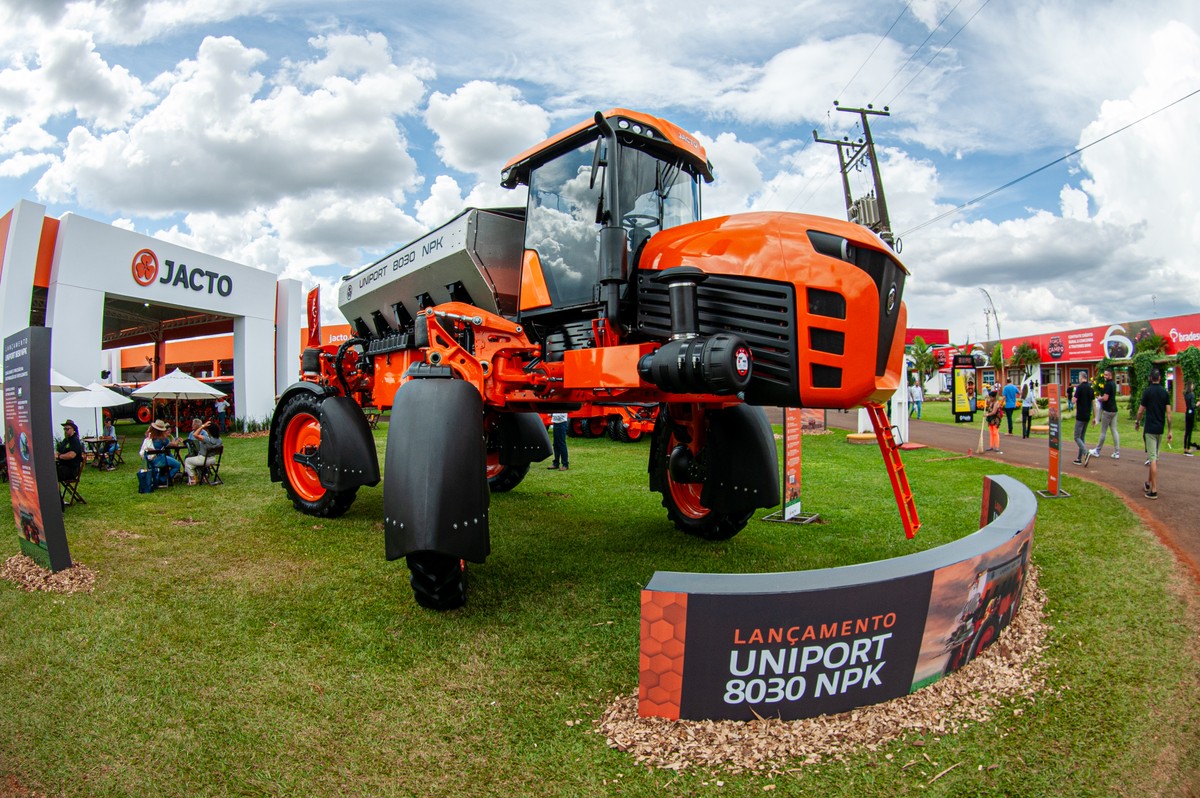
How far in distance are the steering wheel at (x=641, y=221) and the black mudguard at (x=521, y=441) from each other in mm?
4138

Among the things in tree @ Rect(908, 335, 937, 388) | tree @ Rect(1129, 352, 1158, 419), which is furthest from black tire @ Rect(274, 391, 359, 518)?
tree @ Rect(908, 335, 937, 388)

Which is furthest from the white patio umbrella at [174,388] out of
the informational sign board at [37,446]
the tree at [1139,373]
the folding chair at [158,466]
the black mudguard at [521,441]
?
→ the tree at [1139,373]

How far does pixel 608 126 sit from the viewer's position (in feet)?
14.1

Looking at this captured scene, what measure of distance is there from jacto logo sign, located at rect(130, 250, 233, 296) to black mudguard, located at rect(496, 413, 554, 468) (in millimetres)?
14440

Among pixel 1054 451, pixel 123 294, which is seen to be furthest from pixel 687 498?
pixel 123 294

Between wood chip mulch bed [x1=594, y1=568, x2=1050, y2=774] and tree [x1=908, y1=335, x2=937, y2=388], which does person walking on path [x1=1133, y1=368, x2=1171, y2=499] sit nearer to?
wood chip mulch bed [x1=594, y1=568, x2=1050, y2=774]

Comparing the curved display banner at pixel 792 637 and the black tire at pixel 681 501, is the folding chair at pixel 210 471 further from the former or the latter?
the curved display banner at pixel 792 637

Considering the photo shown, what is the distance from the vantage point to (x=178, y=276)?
733 inches

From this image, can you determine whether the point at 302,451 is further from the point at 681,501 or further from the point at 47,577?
the point at 681,501

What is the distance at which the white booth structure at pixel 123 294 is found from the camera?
15.0 m

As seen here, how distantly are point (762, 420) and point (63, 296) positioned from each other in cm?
1727

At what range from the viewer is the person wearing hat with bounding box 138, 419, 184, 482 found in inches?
399

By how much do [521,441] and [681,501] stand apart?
250 cm

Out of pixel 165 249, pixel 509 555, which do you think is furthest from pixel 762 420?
pixel 165 249
